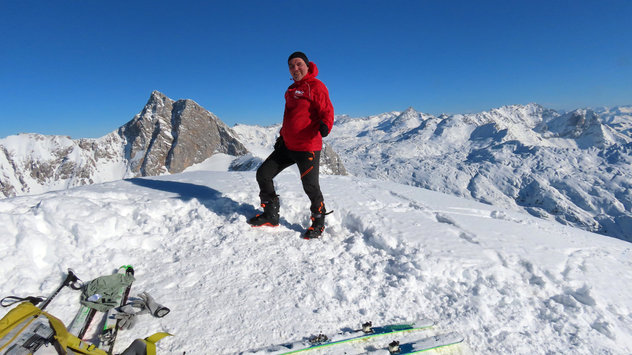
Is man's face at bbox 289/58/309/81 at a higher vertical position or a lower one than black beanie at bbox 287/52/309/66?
lower

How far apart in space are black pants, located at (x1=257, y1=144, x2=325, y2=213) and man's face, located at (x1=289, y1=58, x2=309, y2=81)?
1330 mm

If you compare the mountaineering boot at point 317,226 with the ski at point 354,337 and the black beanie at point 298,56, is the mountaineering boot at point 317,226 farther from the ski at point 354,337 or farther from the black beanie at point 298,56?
the black beanie at point 298,56

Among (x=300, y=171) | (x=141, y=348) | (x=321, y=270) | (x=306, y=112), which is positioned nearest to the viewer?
(x=141, y=348)

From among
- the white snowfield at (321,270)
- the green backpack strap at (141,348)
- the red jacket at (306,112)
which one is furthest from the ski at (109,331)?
the red jacket at (306,112)

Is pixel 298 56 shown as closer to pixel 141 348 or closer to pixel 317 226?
pixel 317 226

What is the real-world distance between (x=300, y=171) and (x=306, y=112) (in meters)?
1.08

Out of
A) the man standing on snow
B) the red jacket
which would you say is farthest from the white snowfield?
the red jacket

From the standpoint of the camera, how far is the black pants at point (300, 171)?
531 centimetres

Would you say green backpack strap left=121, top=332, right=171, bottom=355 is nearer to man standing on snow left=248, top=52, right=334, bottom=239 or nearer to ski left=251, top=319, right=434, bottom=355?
ski left=251, top=319, right=434, bottom=355

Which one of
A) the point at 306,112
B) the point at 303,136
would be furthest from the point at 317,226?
the point at 306,112

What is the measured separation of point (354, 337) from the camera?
9.90 ft

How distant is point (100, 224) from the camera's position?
4.88 meters

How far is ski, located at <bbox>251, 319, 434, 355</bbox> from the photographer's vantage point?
285 centimetres

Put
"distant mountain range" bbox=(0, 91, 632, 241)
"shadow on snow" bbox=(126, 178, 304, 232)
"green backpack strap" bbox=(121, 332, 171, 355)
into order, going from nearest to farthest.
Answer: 1. "green backpack strap" bbox=(121, 332, 171, 355)
2. "shadow on snow" bbox=(126, 178, 304, 232)
3. "distant mountain range" bbox=(0, 91, 632, 241)
